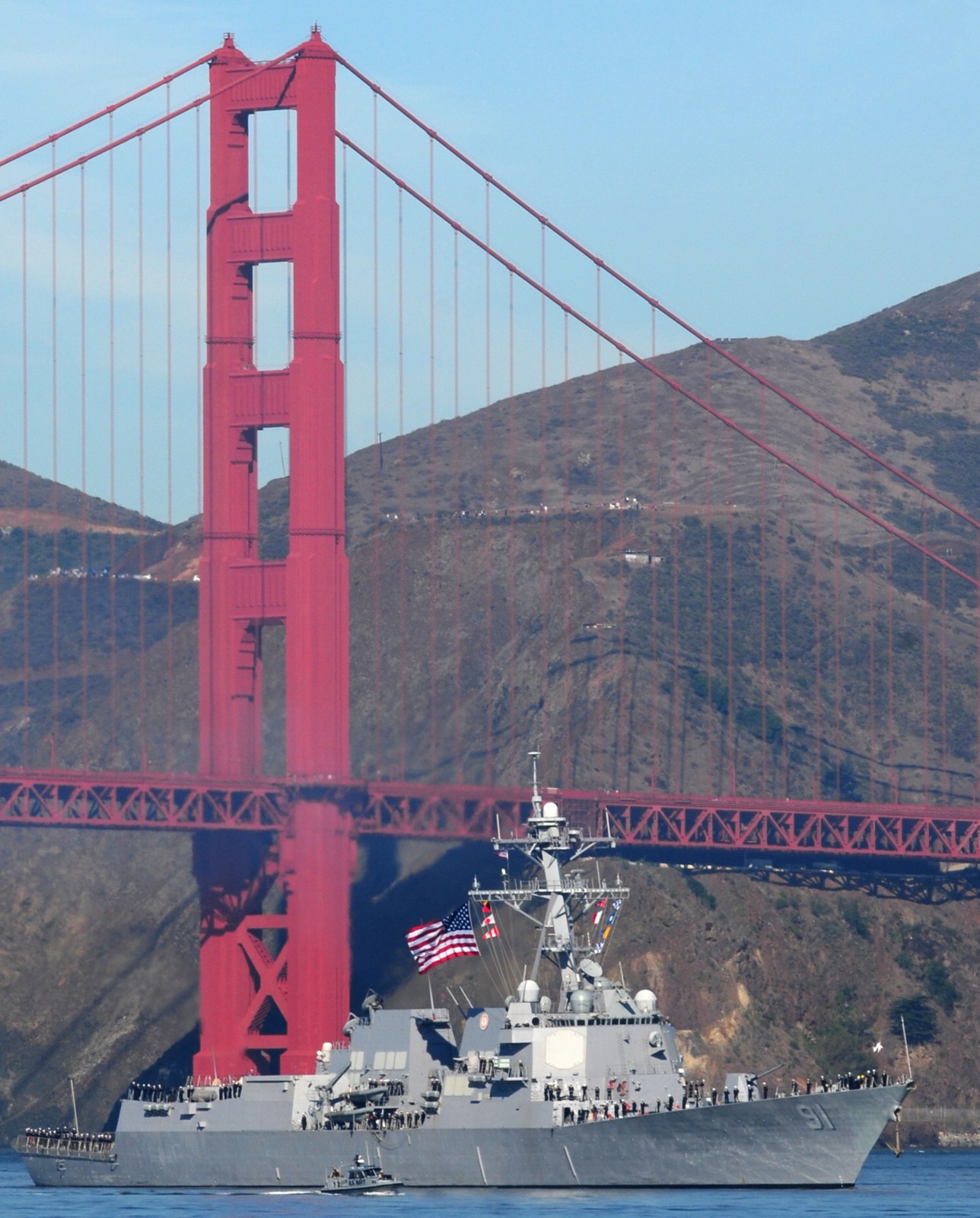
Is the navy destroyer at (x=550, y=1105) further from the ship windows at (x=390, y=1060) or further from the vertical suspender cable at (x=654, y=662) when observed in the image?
the vertical suspender cable at (x=654, y=662)

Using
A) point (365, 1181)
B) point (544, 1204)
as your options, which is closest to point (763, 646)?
point (365, 1181)

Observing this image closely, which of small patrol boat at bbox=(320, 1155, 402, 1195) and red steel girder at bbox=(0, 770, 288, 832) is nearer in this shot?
small patrol boat at bbox=(320, 1155, 402, 1195)

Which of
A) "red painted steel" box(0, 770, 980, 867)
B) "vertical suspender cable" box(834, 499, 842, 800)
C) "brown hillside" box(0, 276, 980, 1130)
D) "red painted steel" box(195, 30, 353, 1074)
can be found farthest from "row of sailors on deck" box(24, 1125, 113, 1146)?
"vertical suspender cable" box(834, 499, 842, 800)

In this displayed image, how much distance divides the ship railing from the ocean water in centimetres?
255

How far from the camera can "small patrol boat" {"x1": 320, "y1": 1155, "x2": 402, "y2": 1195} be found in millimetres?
75812

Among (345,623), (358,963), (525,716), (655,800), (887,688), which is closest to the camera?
(345,623)

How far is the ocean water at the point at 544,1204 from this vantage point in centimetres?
6812

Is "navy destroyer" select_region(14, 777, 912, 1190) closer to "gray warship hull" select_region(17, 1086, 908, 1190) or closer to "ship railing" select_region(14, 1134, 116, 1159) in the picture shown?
"gray warship hull" select_region(17, 1086, 908, 1190)

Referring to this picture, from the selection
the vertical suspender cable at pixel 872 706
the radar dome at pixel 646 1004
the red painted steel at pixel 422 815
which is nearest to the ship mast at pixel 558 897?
the radar dome at pixel 646 1004

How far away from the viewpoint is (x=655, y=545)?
6845 inches

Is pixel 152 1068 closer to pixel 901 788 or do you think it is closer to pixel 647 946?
pixel 647 946

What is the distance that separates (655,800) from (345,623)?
15.8m

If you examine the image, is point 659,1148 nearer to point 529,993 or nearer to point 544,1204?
point 544,1204

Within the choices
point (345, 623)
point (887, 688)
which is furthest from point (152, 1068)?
point (887, 688)
